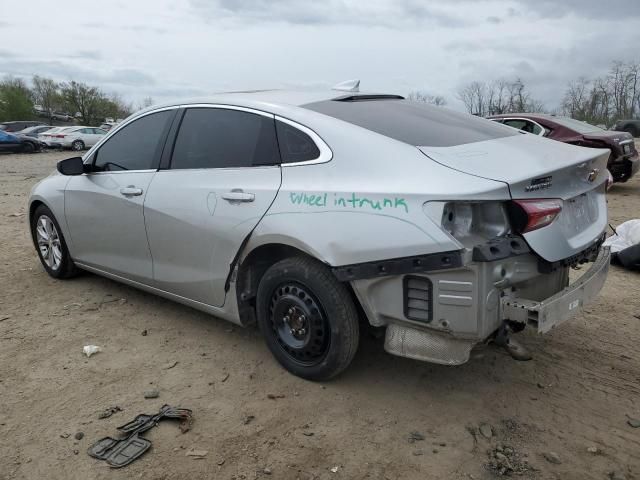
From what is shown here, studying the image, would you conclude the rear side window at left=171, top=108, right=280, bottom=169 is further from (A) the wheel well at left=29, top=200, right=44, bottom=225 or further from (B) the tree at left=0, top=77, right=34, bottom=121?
(B) the tree at left=0, top=77, right=34, bottom=121

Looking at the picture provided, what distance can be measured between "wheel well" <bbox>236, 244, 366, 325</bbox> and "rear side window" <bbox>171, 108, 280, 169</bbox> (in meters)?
0.53

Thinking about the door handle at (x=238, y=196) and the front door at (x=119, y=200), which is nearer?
the door handle at (x=238, y=196)

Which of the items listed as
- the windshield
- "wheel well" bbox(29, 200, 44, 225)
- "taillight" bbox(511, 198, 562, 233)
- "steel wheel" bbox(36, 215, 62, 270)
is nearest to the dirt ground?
"taillight" bbox(511, 198, 562, 233)

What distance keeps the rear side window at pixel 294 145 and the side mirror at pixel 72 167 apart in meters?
2.01

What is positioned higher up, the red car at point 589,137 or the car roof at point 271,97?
the car roof at point 271,97

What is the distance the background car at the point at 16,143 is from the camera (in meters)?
27.6

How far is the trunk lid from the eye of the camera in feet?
8.89

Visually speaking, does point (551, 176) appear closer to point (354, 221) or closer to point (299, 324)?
point (354, 221)

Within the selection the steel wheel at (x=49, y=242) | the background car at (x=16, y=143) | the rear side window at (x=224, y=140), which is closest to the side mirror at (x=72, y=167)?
the steel wheel at (x=49, y=242)

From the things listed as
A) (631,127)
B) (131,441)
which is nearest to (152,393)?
(131,441)

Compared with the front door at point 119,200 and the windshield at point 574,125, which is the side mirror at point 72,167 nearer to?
the front door at point 119,200

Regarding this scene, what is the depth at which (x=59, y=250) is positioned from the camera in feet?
17.1

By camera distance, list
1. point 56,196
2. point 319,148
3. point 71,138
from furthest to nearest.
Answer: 1. point 71,138
2. point 56,196
3. point 319,148

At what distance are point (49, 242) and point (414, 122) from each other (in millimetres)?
3755
